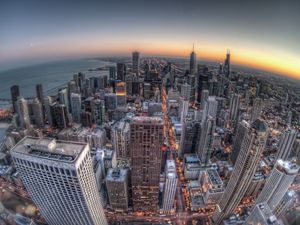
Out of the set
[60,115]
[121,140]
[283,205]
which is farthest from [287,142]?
[60,115]

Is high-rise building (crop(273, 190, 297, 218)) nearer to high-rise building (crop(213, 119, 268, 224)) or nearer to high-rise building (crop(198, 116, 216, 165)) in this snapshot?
high-rise building (crop(213, 119, 268, 224))

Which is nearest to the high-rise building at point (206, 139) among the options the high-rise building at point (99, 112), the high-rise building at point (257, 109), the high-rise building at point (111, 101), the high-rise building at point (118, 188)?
the high-rise building at point (118, 188)

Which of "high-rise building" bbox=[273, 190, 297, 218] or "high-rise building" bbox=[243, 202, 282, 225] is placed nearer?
"high-rise building" bbox=[243, 202, 282, 225]

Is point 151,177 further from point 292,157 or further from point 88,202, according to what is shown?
point 292,157

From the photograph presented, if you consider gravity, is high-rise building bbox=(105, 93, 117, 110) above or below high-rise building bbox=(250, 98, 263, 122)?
below

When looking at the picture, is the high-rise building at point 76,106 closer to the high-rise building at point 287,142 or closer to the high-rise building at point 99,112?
the high-rise building at point 99,112

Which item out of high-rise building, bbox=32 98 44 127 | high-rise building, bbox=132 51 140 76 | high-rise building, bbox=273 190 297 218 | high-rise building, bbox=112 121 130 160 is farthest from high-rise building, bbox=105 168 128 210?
high-rise building, bbox=132 51 140 76

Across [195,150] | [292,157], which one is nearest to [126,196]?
[195,150]
